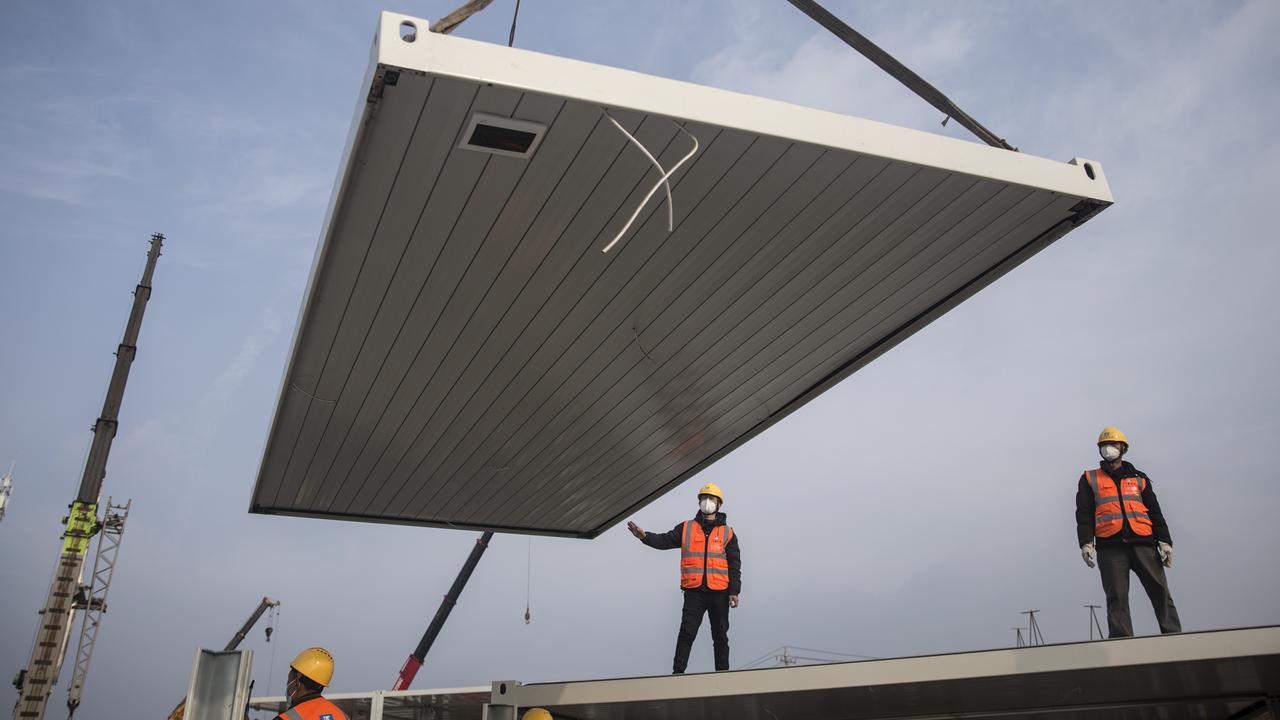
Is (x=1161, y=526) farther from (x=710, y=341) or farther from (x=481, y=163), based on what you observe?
(x=481, y=163)

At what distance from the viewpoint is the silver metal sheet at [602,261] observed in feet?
13.7

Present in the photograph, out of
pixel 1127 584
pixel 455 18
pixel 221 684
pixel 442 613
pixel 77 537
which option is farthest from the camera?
pixel 77 537

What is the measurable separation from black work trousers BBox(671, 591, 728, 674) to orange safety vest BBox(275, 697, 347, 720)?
3156mm

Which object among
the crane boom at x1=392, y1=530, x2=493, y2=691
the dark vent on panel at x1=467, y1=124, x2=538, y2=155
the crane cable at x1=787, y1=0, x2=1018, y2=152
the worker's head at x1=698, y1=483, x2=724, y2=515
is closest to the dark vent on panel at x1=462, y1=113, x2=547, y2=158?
the dark vent on panel at x1=467, y1=124, x2=538, y2=155

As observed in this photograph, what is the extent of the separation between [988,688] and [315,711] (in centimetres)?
341

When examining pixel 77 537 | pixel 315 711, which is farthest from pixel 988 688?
pixel 77 537

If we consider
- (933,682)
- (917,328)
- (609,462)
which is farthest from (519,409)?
(933,682)

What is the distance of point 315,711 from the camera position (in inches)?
182

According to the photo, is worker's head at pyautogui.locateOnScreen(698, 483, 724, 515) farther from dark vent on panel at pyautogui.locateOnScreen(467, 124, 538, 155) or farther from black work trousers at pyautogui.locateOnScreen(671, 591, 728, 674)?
dark vent on panel at pyautogui.locateOnScreen(467, 124, 538, 155)

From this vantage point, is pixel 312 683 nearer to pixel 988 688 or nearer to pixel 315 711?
pixel 315 711

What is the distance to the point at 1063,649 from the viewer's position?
4.54 m

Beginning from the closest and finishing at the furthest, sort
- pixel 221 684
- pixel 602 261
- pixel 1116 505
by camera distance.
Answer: pixel 221 684 → pixel 602 261 → pixel 1116 505

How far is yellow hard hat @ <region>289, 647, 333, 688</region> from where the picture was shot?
5102 millimetres

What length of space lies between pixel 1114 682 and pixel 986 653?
26.4 inches
